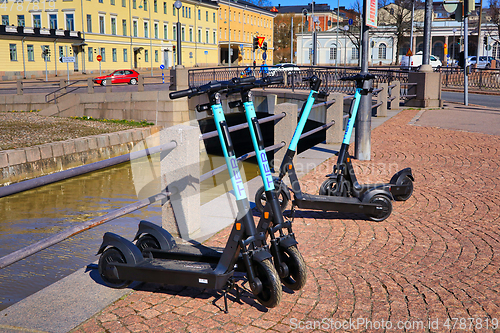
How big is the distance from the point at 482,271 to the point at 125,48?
196 ft

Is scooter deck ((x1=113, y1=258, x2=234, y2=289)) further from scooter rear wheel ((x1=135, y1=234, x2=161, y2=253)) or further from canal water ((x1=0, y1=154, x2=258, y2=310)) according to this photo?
canal water ((x1=0, y1=154, x2=258, y2=310))

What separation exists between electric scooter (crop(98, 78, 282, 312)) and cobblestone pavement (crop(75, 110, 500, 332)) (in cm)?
17

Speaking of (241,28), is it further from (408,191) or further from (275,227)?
(275,227)

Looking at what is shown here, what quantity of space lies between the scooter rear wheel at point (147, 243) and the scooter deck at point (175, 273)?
0.88ft

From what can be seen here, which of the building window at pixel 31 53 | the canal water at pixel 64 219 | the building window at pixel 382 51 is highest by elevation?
the building window at pixel 382 51

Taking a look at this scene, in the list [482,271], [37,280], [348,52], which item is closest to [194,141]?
[482,271]

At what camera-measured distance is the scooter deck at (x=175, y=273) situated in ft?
10.2

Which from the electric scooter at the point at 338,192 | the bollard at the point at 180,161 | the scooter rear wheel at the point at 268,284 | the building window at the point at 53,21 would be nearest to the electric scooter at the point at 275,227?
the scooter rear wheel at the point at 268,284

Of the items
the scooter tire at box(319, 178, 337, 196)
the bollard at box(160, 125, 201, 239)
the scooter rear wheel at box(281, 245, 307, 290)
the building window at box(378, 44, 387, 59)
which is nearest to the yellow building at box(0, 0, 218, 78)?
the building window at box(378, 44, 387, 59)

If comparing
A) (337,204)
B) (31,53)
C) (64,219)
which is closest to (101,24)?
(31,53)

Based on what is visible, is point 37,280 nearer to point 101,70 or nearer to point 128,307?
point 128,307

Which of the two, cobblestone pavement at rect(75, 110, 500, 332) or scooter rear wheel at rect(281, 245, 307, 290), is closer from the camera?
cobblestone pavement at rect(75, 110, 500, 332)

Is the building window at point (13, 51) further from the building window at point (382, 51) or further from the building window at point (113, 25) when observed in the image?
the building window at point (382, 51)

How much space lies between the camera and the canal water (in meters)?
6.49
